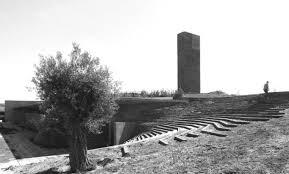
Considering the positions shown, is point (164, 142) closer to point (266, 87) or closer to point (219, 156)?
point (219, 156)

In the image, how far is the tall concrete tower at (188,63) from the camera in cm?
4288

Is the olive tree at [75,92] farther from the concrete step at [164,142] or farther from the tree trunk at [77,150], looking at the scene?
the concrete step at [164,142]

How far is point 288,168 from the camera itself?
22.5 feet

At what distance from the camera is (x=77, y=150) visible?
1121 centimetres

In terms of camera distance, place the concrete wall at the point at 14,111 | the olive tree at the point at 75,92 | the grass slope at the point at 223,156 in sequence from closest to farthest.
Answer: the grass slope at the point at 223,156
the olive tree at the point at 75,92
the concrete wall at the point at 14,111

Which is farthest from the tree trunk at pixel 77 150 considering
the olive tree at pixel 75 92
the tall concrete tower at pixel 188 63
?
the tall concrete tower at pixel 188 63

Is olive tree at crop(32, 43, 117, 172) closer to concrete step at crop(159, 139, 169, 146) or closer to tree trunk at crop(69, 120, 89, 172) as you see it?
tree trunk at crop(69, 120, 89, 172)

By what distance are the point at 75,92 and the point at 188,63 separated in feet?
111

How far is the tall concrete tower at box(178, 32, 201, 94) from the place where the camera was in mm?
42875

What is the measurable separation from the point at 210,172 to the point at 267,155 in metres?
1.99

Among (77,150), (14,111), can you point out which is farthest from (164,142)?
(14,111)

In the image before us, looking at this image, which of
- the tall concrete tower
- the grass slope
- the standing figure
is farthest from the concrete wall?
the standing figure

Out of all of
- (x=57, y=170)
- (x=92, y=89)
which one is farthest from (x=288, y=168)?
(x=57, y=170)

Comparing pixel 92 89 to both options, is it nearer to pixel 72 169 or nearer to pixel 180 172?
pixel 72 169
